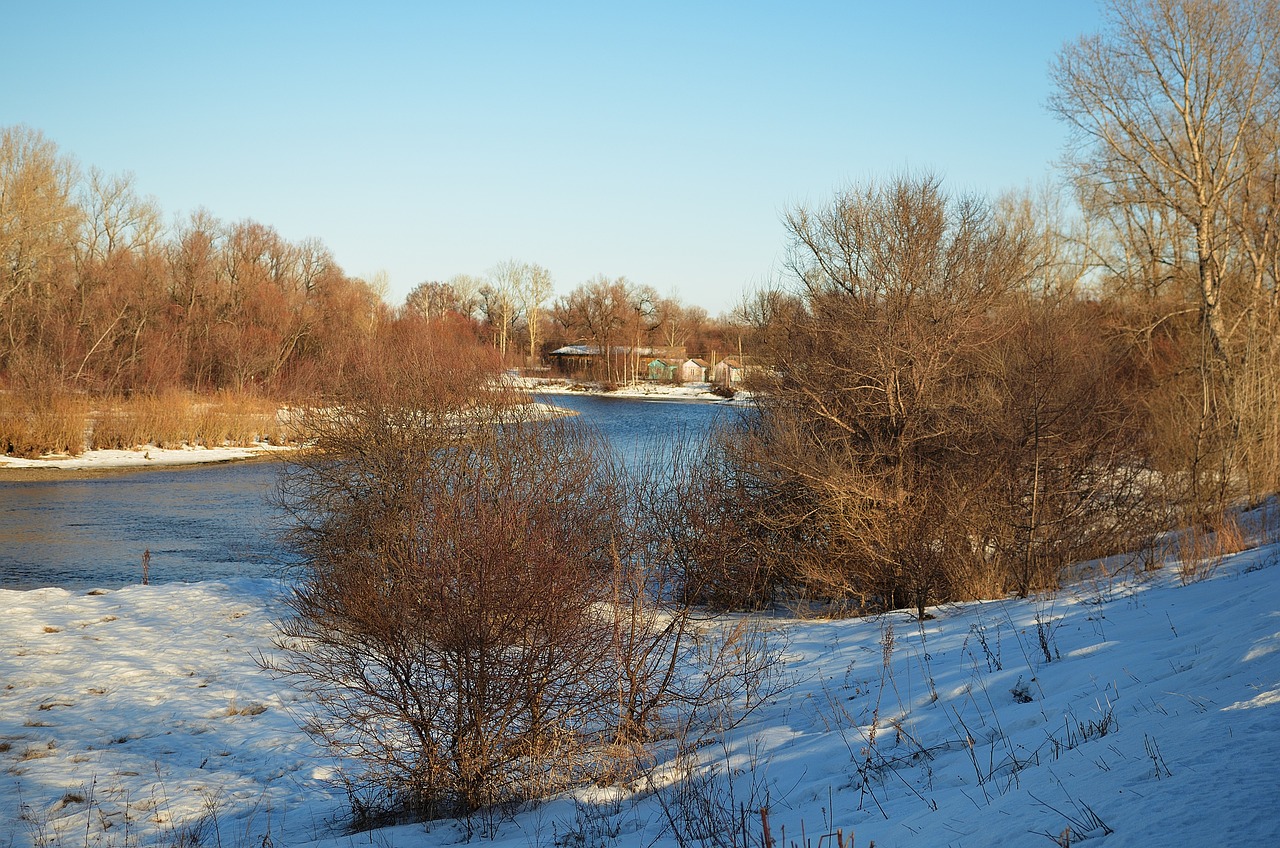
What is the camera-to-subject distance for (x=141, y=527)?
20.5m

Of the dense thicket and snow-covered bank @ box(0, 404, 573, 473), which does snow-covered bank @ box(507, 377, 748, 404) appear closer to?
snow-covered bank @ box(0, 404, 573, 473)

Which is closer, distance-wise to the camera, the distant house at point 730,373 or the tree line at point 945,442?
the tree line at point 945,442

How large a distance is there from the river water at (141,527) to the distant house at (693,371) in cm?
6556

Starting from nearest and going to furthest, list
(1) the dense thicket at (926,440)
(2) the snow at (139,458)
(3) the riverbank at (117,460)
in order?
(1) the dense thicket at (926,440) < (3) the riverbank at (117,460) < (2) the snow at (139,458)

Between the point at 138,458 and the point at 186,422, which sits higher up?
the point at 186,422

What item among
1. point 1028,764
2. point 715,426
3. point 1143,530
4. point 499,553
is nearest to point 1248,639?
point 1028,764

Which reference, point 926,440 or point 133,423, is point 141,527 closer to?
point 133,423

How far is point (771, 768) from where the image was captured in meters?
6.16

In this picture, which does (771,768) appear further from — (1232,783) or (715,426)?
(715,426)

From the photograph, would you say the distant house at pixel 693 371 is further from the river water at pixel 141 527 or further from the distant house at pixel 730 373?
the river water at pixel 141 527

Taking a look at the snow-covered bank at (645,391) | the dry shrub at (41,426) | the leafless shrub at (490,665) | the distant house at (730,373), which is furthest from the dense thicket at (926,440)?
the snow-covered bank at (645,391)

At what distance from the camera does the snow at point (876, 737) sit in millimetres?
3471

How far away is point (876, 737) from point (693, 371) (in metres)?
91.7

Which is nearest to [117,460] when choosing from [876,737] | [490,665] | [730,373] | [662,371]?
[490,665]
